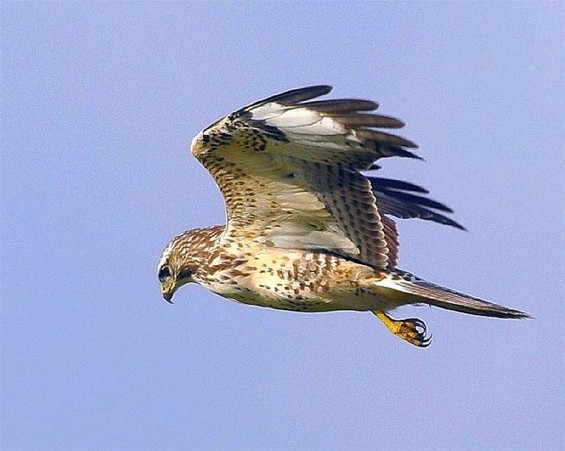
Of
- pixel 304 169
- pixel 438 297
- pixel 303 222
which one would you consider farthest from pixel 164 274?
pixel 438 297

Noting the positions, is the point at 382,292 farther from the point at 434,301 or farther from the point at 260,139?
the point at 260,139

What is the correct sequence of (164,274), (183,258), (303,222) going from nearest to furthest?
(303,222), (183,258), (164,274)

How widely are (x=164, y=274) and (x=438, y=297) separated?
271 cm

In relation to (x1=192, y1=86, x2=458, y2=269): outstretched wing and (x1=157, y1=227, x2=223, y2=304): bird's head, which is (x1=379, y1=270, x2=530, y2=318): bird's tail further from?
(x1=157, y1=227, x2=223, y2=304): bird's head

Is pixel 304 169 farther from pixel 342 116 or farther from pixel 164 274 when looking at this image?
pixel 164 274

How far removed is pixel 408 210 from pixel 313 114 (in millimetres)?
2686

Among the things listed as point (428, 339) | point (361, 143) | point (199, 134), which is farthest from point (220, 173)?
point (428, 339)

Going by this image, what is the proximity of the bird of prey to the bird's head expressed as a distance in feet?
0.04

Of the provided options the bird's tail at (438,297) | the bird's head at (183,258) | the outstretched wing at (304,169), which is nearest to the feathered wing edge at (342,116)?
the outstretched wing at (304,169)

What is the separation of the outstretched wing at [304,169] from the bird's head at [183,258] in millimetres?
281

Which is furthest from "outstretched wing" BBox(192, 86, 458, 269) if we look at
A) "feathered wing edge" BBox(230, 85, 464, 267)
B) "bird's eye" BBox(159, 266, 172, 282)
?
"bird's eye" BBox(159, 266, 172, 282)

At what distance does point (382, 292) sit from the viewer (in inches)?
515

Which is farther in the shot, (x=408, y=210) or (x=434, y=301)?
(x=408, y=210)

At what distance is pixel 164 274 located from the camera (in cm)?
1444
